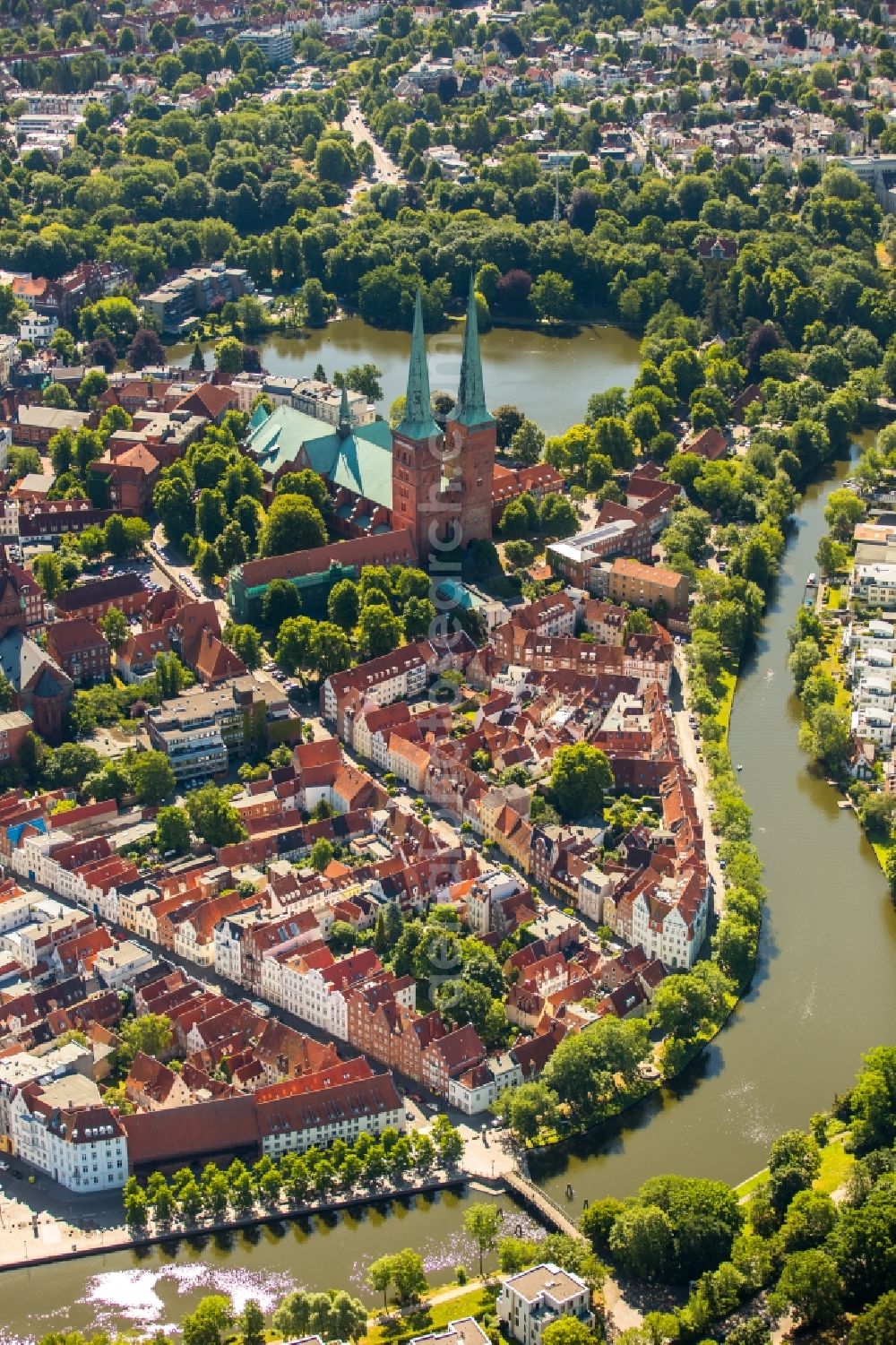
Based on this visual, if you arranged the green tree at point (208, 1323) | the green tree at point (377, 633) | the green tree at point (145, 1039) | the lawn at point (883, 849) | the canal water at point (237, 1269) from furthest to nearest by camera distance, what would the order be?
the green tree at point (377, 633), the lawn at point (883, 849), the green tree at point (145, 1039), the canal water at point (237, 1269), the green tree at point (208, 1323)

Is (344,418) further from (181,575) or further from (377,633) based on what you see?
(377,633)

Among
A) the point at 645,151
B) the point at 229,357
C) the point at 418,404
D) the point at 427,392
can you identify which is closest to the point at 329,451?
the point at 418,404

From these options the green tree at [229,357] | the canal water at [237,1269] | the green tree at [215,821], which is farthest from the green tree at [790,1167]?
the green tree at [229,357]

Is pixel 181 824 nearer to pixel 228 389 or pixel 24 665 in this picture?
pixel 24 665

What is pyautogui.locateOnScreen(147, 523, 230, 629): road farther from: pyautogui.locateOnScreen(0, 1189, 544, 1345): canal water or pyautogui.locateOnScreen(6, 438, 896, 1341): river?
→ pyautogui.locateOnScreen(0, 1189, 544, 1345): canal water

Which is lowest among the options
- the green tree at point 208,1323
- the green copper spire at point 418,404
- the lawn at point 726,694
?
the lawn at point 726,694

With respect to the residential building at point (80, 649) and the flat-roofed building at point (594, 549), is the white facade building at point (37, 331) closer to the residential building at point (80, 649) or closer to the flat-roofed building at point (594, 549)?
the flat-roofed building at point (594, 549)
